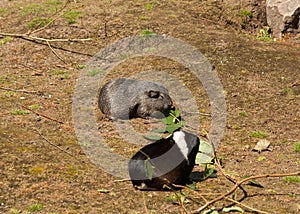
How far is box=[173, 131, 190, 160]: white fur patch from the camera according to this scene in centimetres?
519

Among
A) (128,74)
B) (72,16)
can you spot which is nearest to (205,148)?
(128,74)

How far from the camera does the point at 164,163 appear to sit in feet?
16.7

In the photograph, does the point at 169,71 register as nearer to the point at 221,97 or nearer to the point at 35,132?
the point at 221,97

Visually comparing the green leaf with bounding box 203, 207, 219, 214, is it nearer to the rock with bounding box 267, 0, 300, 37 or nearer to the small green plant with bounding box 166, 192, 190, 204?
the small green plant with bounding box 166, 192, 190, 204

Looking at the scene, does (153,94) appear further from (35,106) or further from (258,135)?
(35,106)

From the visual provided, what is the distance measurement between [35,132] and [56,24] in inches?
180

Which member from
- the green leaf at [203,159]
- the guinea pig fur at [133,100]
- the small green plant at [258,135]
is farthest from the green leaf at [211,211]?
the guinea pig fur at [133,100]

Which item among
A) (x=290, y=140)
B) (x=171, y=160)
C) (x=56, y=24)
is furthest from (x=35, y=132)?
(x=56, y=24)

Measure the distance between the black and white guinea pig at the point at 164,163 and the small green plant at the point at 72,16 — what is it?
620 cm

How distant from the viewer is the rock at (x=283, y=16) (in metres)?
10.6

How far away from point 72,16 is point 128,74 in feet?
9.57

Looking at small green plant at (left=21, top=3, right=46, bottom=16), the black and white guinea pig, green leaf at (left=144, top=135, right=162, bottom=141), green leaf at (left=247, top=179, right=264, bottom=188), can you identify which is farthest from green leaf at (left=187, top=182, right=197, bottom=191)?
small green plant at (left=21, top=3, right=46, bottom=16)

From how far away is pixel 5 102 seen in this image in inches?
305

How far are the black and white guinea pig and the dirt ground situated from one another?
15cm
